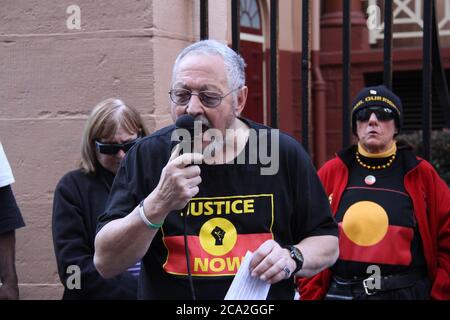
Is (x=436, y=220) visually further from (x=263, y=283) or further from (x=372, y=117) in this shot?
(x=263, y=283)

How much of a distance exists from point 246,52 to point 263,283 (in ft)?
21.7

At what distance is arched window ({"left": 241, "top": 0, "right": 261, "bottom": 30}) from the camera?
9.01m

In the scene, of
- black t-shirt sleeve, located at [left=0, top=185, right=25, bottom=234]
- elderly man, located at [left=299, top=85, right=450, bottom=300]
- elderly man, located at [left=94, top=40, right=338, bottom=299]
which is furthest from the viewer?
elderly man, located at [left=299, top=85, right=450, bottom=300]

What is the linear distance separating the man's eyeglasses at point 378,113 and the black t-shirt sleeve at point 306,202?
1.35 m

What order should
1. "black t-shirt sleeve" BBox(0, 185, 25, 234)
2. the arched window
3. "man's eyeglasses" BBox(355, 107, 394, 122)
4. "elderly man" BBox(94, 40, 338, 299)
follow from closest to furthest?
"elderly man" BBox(94, 40, 338, 299), "black t-shirt sleeve" BBox(0, 185, 25, 234), "man's eyeglasses" BBox(355, 107, 394, 122), the arched window

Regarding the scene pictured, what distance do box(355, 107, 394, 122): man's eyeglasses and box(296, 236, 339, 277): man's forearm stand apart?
1.40 m

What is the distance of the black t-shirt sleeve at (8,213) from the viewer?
323 centimetres

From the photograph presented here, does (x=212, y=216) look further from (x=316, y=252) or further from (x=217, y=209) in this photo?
(x=316, y=252)

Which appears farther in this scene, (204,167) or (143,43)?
(143,43)

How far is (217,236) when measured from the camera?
2445 millimetres

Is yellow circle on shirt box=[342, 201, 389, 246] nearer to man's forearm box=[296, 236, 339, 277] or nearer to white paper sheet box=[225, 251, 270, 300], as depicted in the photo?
man's forearm box=[296, 236, 339, 277]

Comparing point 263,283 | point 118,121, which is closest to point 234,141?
point 263,283

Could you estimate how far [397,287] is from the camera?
11.8ft

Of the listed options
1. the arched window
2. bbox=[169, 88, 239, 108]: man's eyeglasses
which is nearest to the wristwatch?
bbox=[169, 88, 239, 108]: man's eyeglasses
